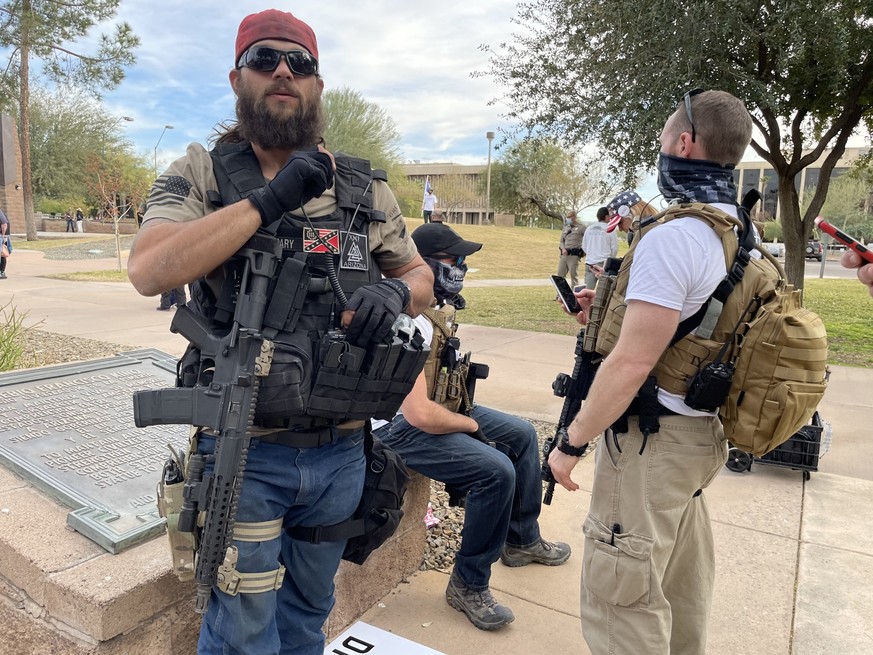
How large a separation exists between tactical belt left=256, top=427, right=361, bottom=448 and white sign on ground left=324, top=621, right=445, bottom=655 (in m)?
1.07

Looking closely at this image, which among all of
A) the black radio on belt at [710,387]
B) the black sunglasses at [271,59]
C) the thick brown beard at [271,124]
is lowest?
the black radio on belt at [710,387]

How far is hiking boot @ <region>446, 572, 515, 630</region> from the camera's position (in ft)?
8.59

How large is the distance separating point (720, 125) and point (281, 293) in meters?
1.35

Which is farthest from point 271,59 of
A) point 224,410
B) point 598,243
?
point 598,243

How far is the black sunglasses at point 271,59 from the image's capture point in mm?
1805

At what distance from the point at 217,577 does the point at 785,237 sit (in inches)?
421

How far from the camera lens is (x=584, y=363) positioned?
222 cm

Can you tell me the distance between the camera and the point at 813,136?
459 inches

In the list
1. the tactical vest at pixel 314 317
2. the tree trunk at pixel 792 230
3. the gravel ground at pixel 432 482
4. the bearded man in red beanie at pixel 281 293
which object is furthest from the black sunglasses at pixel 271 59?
the tree trunk at pixel 792 230

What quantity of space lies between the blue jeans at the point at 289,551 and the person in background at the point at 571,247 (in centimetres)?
1178

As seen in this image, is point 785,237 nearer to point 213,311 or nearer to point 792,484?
point 792,484

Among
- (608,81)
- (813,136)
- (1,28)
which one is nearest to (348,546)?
(608,81)

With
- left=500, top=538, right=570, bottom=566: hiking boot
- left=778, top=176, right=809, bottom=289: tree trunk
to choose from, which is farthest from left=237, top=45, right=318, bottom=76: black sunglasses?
left=778, top=176, right=809, bottom=289: tree trunk

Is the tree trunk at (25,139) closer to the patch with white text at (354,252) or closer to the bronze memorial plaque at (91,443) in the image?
the bronze memorial plaque at (91,443)
